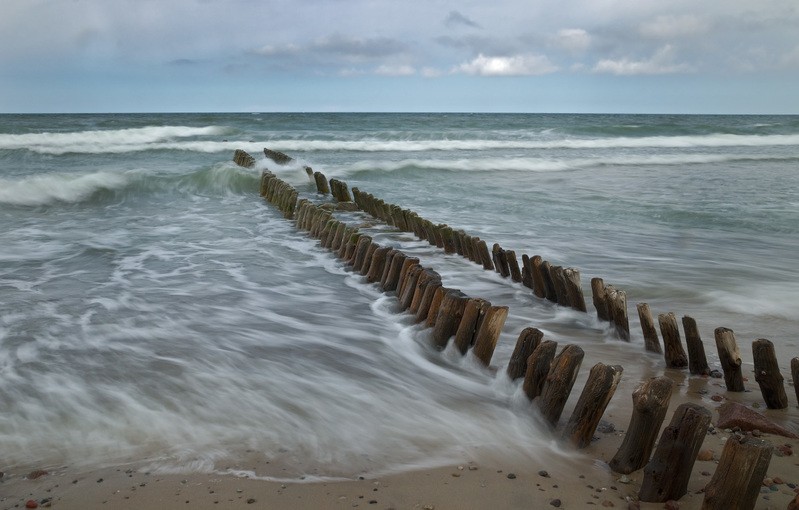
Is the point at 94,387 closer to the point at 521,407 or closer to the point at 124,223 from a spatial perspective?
the point at 521,407

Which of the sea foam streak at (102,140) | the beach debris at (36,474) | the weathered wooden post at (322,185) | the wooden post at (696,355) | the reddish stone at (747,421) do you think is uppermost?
the sea foam streak at (102,140)

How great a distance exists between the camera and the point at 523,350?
15.2 feet

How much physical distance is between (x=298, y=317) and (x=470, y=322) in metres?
2.04

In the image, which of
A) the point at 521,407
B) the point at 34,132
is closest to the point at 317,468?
the point at 521,407

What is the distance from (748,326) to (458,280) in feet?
9.75

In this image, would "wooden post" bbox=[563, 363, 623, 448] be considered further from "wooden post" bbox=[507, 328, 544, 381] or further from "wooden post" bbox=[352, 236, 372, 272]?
"wooden post" bbox=[352, 236, 372, 272]

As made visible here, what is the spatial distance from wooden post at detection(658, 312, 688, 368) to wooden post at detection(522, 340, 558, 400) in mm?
1111

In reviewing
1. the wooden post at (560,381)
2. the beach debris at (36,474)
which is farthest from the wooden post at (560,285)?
the beach debris at (36,474)

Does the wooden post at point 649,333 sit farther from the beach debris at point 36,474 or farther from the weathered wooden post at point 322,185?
the weathered wooden post at point 322,185

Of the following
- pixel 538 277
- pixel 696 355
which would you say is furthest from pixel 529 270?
pixel 696 355

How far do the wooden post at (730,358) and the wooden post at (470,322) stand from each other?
1539mm

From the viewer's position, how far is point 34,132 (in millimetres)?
40438

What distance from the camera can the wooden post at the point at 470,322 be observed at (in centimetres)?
526

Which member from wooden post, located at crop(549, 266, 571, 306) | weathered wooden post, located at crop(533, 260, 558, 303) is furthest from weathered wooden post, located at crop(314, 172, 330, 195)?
wooden post, located at crop(549, 266, 571, 306)
